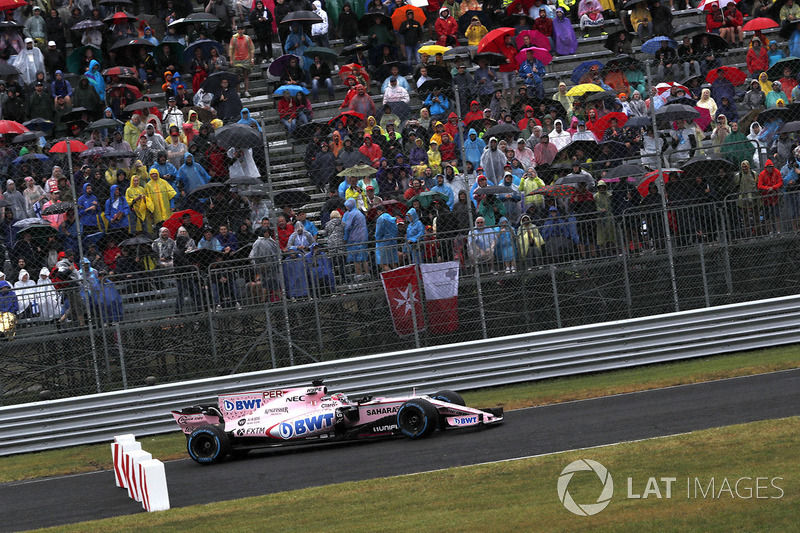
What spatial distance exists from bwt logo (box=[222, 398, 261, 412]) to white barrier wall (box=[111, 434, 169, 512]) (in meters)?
1.42

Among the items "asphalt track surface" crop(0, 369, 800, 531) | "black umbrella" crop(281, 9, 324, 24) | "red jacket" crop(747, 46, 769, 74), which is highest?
"black umbrella" crop(281, 9, 324, 24)

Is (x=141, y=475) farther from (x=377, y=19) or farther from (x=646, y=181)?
(x=377, y=19)

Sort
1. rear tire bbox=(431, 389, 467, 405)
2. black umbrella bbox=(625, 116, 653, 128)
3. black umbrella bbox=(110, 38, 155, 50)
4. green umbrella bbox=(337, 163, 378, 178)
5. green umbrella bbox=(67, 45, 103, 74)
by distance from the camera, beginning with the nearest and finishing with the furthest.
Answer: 1. rear tire bbox=(431, 389, 467, 405)
2. green umbrella bbox=(337, 163, 378, 178)
3. black umbrella bbox=(625, 116, 653, 128)
4. black umbrella bbox=(110, 38, 155, 50)
5. green umbrella bbox=(67, 45, 103, 74)

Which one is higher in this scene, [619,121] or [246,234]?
[619,121]

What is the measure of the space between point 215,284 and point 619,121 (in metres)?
7.34

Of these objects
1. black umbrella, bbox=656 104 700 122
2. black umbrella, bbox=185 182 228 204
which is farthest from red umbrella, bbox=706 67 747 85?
black umbrella, bbox=185 182 228 204

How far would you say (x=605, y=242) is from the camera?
14438 millimetres

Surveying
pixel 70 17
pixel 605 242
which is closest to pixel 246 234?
pixel 605 242

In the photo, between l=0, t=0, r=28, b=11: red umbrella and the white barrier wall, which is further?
l=0, t=0, r=28, b=11: red umbrella

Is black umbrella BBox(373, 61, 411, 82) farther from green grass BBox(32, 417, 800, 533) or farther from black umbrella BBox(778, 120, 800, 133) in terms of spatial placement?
green grass BBox(32, 417, 800, 533)

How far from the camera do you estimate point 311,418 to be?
38.3ft

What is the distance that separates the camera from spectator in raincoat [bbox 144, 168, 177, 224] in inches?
639

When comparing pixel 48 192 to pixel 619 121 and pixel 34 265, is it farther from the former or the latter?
pixel 619 121

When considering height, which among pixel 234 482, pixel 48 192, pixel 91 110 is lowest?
pixel 234 482
